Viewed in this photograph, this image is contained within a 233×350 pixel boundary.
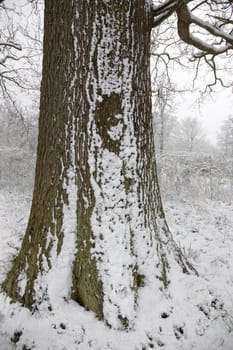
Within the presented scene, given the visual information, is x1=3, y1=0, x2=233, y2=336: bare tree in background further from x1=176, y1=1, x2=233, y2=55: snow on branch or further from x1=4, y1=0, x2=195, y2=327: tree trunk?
x1=176, y1=1, x2=233, y2=55: snow on branch

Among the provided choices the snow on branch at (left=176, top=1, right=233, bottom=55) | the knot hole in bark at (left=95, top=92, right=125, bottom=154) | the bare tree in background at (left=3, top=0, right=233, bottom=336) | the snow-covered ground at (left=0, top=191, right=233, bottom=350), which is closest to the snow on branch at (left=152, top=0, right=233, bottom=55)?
the snow on branch at (left=176, top=1, right=233, bottom=55)

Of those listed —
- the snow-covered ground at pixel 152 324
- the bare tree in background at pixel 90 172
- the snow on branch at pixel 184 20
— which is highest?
the snow on branch at pixel 184 20

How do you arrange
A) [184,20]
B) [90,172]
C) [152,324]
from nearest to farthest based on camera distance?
[152,324] → [90,172] → [184,20]

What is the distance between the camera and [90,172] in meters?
1.78

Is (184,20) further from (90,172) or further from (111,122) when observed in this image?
(90,172)

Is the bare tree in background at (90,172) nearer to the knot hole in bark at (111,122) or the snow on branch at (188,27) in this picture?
the knot hole in bark at (111,122)

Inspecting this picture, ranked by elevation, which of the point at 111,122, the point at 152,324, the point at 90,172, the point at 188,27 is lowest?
the point at 152,324

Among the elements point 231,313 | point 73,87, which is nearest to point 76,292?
point 231,313

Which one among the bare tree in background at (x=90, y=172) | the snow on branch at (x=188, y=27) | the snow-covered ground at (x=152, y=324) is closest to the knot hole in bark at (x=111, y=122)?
the bare tree in background at (x=90, y=172)

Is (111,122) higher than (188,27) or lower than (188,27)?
lower

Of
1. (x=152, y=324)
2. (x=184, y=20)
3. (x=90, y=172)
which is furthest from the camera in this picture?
(x=184, y=20)

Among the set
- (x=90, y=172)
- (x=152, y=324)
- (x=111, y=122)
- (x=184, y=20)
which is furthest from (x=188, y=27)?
(x=152, y=324)

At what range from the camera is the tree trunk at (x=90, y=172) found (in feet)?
5.59

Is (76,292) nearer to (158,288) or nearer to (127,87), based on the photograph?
(158,288)
